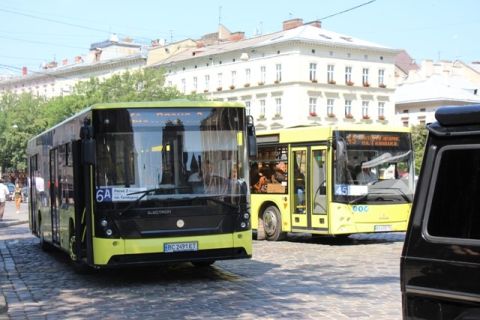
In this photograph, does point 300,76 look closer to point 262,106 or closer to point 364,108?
point 262,106

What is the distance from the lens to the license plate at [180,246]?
35.8 ft

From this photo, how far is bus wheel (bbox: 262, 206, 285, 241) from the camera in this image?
18469 millimetres

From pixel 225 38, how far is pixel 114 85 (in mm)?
29395

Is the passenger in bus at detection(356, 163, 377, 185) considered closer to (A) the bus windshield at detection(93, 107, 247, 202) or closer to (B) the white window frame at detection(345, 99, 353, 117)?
→ (A) the bus windshield at detection(93, 107, 247, 202)

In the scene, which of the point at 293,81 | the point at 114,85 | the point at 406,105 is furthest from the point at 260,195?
the point at 406,105

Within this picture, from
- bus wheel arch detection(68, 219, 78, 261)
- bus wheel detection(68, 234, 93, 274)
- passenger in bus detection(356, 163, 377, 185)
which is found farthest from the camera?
passenger in bus detection(356, 163, 377, 185)

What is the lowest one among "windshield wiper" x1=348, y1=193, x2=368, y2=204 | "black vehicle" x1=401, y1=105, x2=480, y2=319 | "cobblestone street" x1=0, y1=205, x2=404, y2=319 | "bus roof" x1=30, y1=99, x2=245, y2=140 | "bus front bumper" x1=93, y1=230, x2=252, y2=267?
"cobblestone street" x1=0, y1=205, x2=404, y2=319

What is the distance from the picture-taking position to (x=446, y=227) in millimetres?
3754

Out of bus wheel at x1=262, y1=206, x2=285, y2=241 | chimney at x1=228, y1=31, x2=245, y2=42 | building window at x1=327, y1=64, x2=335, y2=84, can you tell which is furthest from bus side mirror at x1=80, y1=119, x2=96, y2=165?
chimney at x1=228, y1=31, x2=245, y2=42

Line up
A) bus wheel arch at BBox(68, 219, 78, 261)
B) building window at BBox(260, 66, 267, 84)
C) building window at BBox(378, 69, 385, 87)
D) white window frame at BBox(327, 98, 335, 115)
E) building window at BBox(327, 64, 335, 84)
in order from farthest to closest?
building window at BBox(378, 69, 385, 87), building window at BBox(327, 64, 335, 84), white window frame at BBox(327, 98, 335, 115), building window at BBox(260, 66, 267, 84), bus wheel arch at BBox(68, 219, 78, 261)

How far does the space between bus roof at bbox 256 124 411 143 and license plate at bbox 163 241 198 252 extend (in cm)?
683

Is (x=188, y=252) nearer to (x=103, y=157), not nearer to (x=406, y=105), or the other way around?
(x=103, y=157)

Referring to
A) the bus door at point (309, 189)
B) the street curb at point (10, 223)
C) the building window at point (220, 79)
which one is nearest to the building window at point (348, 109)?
the building window at point (220, 79)

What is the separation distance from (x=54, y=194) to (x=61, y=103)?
60096 millimetres
